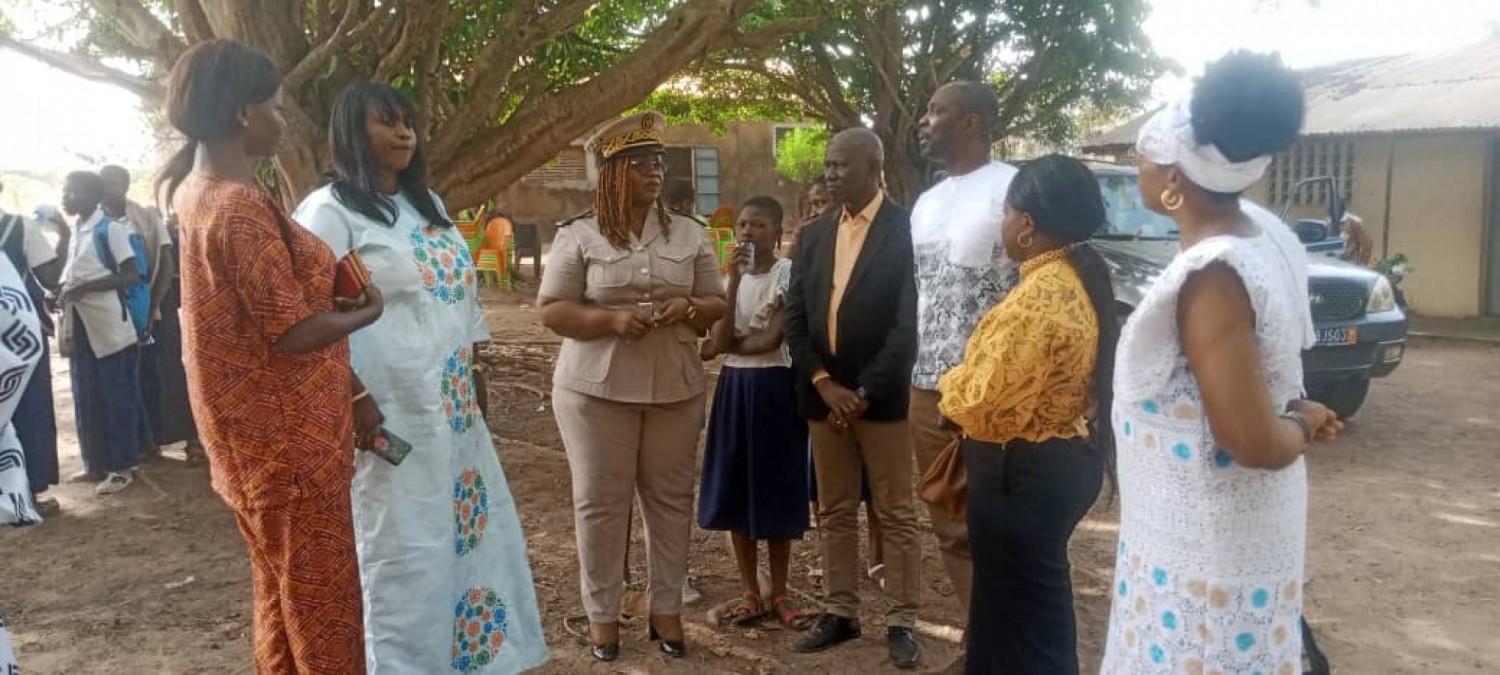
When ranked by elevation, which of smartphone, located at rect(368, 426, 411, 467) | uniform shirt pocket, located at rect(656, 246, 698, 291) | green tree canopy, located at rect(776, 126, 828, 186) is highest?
green tree canopy, located at rect(776, 126, 828, 186)

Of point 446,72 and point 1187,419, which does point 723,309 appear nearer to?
point 1187,419

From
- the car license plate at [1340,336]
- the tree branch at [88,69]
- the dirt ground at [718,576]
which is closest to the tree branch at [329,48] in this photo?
the tree branch at [88,69]

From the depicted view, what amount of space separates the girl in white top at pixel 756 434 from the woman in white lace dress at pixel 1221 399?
201cm

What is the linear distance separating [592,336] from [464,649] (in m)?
1.05

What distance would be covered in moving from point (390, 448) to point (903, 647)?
1.90 metres

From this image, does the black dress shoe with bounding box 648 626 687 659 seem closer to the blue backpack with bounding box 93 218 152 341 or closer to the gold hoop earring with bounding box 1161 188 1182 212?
the gold hoop earring with bounding box 1161 188 1182 212

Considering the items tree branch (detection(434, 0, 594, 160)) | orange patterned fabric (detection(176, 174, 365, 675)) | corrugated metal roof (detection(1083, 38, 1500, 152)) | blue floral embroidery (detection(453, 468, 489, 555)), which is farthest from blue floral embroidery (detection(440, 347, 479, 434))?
corrugated metal roof (detection(1083, 38, 1500, 152))

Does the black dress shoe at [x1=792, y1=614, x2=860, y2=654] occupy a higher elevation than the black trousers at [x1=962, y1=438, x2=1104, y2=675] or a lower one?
lower

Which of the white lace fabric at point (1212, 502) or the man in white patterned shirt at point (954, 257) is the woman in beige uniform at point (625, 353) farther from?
the white lace fabric at point (1212, 502)

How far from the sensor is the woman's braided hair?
11.9ft

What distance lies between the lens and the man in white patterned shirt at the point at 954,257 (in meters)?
3.37

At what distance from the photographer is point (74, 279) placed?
6.21 meters

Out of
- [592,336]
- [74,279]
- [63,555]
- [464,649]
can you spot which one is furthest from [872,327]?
[74,279]

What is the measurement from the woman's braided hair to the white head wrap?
6.42 ft
